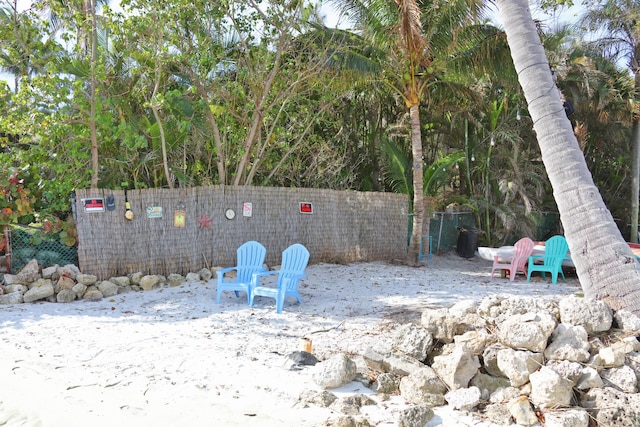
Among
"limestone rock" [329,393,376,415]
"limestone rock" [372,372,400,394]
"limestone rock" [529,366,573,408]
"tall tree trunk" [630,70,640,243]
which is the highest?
"tall tree trunk" [630,70,640,243]

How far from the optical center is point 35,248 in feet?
27.3

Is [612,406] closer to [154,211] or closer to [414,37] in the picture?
[154,211]

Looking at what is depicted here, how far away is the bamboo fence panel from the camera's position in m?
8.43

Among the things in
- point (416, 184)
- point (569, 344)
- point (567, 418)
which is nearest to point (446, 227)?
point (416, 184)

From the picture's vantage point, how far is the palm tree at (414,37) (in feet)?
35.3

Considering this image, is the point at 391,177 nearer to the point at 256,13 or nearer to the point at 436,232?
the point at 436,232

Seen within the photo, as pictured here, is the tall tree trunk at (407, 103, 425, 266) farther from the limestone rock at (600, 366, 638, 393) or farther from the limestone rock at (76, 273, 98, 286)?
the limestone rock at (600, 366, 638, 393)

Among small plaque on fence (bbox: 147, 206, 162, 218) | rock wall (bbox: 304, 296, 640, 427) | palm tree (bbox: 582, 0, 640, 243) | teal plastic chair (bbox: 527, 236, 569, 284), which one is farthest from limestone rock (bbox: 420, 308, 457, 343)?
palm tree (bbox: 582, 0, 640, 243)

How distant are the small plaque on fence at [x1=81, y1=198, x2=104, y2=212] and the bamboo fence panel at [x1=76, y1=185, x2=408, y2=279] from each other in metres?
0.06

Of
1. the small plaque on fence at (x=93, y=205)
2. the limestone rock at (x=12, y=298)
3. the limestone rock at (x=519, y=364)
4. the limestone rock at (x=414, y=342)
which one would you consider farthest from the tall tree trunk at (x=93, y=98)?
the limestone rock at (x=519, y=364)

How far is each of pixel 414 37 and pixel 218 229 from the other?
555cm

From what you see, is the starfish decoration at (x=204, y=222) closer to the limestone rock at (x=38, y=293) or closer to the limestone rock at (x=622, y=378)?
the limestone rock at (x=38, y=293)

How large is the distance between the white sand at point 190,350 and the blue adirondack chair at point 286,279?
0.64 ft

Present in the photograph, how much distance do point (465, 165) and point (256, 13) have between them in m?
9.04
